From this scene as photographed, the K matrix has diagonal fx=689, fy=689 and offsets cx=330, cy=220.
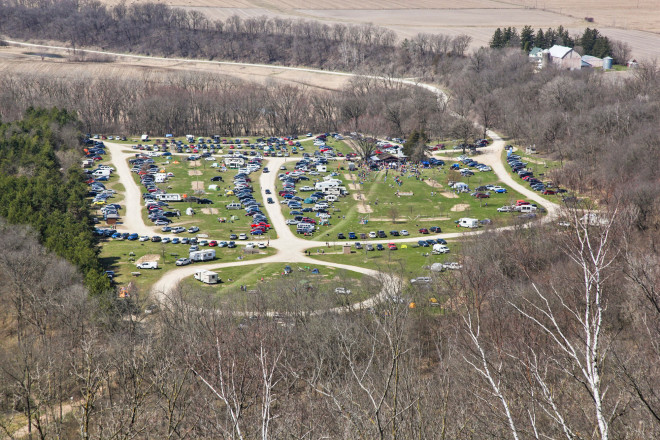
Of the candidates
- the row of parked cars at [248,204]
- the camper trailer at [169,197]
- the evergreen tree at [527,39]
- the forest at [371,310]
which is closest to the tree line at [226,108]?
the forest at [371,310]

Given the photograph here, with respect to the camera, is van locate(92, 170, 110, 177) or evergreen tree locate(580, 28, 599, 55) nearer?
van locate(92, 170, 110, 177)

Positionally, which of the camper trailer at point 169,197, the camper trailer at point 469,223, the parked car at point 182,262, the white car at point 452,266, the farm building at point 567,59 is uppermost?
the farm building at point 567,59

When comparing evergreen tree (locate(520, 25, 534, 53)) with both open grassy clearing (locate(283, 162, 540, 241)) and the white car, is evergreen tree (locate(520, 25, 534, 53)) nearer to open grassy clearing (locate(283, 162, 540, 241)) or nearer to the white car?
open grassy clearing (locate(283, 162, 540, 241))

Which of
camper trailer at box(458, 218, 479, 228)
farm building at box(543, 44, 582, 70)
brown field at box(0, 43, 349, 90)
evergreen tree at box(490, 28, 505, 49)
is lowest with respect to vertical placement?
camper trailer at box(458, 218, 479, 228)

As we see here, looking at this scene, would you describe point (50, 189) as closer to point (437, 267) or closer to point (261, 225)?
point (261, 225)

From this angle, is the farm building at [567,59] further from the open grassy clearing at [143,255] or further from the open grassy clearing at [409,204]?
the open grassy clearing at [143,255]

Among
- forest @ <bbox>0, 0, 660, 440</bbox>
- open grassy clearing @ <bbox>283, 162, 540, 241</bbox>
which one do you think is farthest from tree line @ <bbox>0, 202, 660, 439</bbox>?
open grassy clearing @ <bbox>283, 162, 540, 241</bbox>

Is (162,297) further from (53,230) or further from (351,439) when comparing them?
(351,439)
